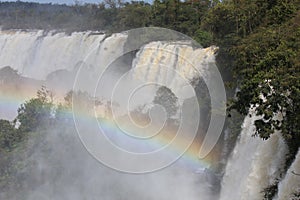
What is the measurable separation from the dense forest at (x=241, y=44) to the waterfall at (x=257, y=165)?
0.29 metres

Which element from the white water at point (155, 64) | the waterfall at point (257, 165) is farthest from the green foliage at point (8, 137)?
the waterfall at point (257, 165)

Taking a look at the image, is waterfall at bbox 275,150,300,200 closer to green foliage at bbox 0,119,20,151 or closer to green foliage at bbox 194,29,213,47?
green foliage at bbox 194,29,213,47

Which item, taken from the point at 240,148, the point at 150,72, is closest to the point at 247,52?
the point at 240,148

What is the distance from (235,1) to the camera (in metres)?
15.5

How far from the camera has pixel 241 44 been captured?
12.6 metres

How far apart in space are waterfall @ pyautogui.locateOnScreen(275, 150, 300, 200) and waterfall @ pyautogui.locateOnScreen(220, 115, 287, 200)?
0.62 metres

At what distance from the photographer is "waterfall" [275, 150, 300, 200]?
22.7 ft

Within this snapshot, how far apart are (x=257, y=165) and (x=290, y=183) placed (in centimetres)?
134

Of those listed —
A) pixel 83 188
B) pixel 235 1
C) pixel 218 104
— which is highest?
pixel 235 1

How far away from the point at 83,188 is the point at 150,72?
566cm

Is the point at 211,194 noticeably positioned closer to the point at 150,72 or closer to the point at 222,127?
the point at 222,127

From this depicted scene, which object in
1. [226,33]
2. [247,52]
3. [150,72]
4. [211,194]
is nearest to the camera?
[247,52]

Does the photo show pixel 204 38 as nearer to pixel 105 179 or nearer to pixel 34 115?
pixel 34 115

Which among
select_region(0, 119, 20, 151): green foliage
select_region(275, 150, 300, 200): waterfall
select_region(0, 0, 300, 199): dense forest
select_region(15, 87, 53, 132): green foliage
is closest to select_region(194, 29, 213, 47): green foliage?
select_region(0, 0, 300, 199): dense forest
